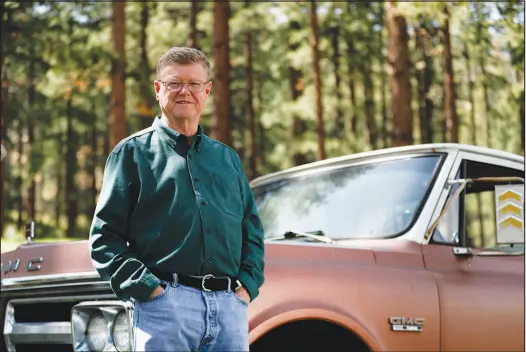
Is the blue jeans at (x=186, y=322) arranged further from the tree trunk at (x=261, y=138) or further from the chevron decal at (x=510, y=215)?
the tree trunk at (x=261, y=138)

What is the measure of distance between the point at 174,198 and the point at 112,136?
586 inches

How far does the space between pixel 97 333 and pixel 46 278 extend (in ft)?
1.76

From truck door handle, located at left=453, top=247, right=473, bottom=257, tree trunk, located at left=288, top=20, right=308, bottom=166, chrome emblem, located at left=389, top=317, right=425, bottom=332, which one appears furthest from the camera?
tree trunk, located at left=288, top=20, right=308, bottom=166

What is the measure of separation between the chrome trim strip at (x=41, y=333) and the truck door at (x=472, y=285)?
202 cm

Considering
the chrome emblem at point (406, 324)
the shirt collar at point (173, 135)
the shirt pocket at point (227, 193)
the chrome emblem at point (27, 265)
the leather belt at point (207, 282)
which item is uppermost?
the shirt collar at point (173, 135)

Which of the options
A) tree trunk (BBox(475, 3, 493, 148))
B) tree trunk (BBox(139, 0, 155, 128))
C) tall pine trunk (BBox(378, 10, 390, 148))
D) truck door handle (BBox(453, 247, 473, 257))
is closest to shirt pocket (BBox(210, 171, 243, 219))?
truck door handle (BBox(453, 247, 473, 257))

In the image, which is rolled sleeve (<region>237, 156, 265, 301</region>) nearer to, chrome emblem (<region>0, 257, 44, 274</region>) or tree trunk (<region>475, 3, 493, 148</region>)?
chrome emblem (<region>0, 257, 44, 274</region>)

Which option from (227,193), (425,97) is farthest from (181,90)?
(425,97)

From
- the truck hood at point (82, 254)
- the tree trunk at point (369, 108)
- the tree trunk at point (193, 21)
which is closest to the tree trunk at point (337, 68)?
the tree trunk at point (369, 108)

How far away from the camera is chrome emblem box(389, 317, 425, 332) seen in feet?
13.9

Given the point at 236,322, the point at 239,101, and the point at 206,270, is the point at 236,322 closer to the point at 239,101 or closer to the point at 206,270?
the point at 206,270

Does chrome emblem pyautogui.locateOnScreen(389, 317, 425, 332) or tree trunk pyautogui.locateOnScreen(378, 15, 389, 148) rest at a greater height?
tree trunk pyautogui.locateOnScreen(378, 15, 389, 148)

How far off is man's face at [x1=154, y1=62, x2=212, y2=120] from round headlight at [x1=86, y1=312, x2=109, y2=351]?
1067mm

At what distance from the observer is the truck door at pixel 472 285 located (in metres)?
4.49
